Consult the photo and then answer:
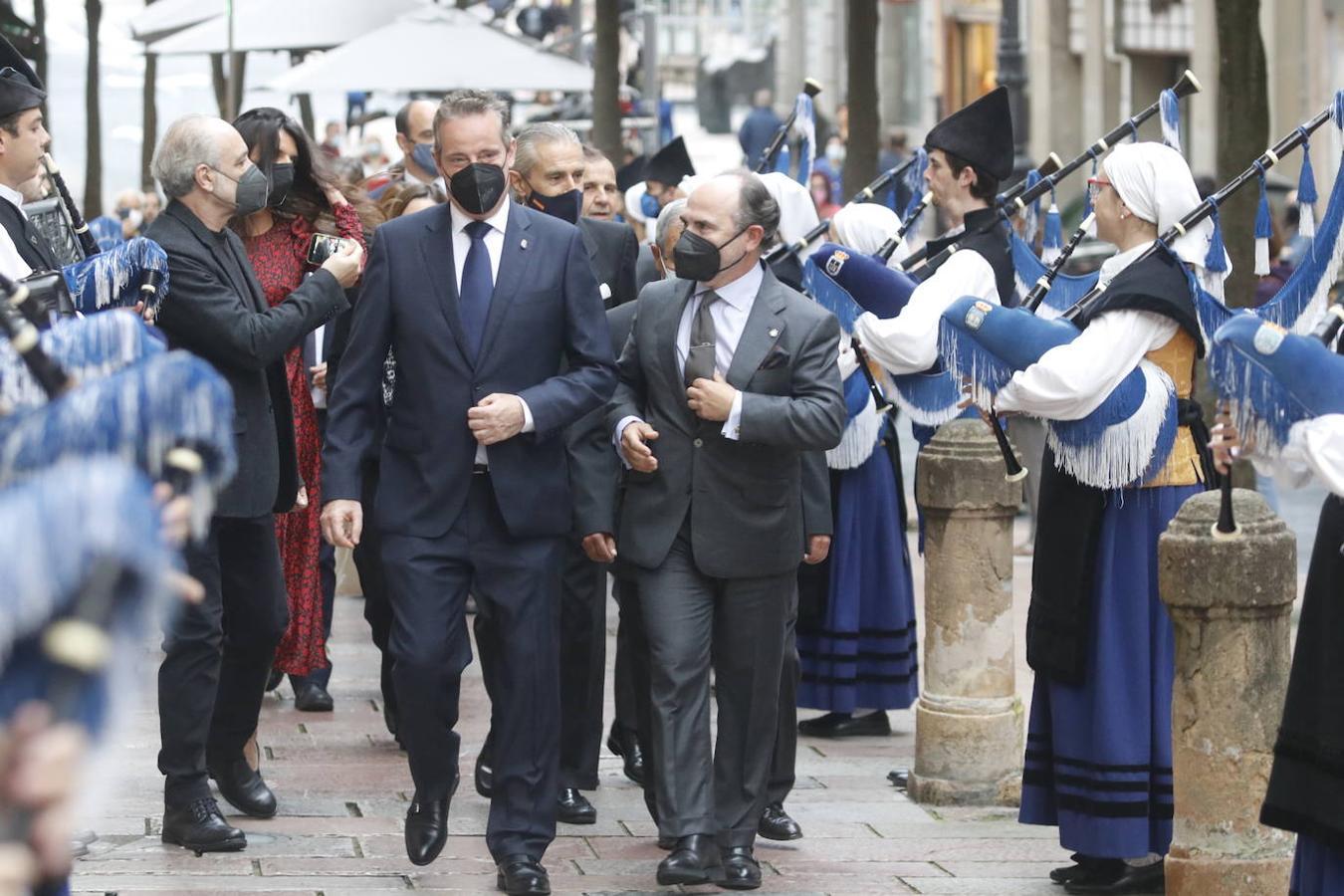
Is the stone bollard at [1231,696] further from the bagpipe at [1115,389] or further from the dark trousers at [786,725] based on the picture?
the dark trousers at [786,725]

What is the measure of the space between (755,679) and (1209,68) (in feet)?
77.1

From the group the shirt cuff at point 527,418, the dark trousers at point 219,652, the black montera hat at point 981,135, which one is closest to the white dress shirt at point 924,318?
the black montera hat at point 981,135

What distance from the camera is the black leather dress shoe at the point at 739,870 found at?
→ 645 cm

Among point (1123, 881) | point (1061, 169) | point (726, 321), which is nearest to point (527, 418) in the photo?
point (726, 321)

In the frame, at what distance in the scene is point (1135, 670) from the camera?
649cm

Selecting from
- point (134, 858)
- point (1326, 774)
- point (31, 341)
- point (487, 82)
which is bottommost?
point (134, 858)

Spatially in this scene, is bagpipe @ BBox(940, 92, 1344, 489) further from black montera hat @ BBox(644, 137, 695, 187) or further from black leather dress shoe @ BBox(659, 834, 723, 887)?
black montera hat @ BBox(644, 137, 695, 187)

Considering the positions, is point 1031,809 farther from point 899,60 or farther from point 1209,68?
point 899,60

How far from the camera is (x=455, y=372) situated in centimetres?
636

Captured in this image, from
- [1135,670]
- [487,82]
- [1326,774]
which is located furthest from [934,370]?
[487,82]

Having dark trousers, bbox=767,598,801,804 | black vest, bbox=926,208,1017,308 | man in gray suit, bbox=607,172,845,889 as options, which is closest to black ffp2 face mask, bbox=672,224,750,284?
man in gray suit, bbox=607,172,845,889

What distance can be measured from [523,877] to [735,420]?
1.31 m

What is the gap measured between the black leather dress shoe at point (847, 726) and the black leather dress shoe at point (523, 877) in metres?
2.64

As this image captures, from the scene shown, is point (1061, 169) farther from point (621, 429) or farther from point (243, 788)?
point (243, 788)
